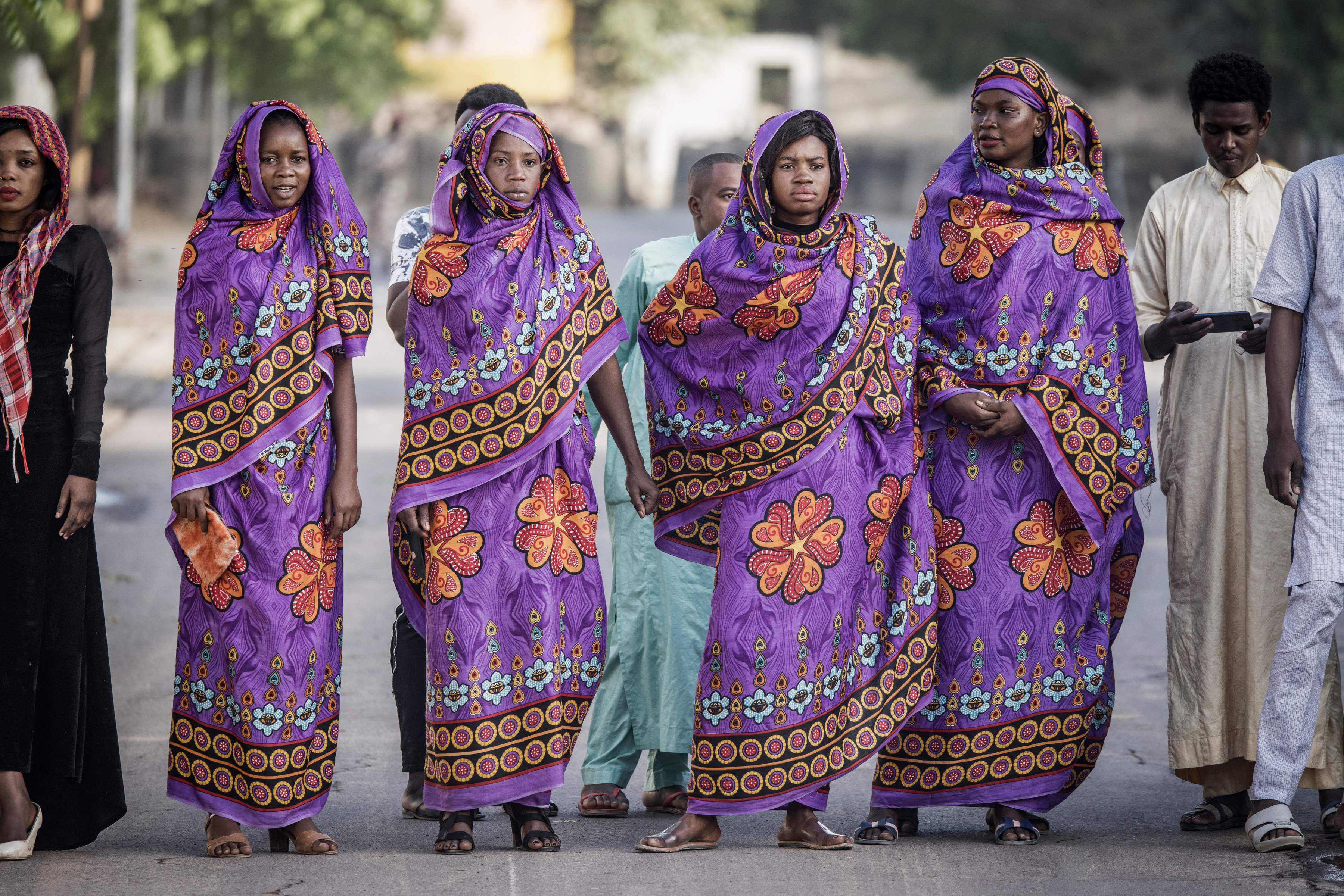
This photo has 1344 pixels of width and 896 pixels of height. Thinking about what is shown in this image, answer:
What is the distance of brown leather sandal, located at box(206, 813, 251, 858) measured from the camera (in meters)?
4.84

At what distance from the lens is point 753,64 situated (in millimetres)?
56781

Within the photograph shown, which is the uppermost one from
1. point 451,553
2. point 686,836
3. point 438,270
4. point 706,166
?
point 706,166

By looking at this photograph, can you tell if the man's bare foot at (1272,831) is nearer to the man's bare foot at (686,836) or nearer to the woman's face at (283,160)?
the man's bare foot at (686,836)

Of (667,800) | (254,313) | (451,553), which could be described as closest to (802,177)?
(451,553)

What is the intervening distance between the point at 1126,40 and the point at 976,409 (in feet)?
103

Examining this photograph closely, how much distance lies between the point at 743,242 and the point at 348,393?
4.03ft

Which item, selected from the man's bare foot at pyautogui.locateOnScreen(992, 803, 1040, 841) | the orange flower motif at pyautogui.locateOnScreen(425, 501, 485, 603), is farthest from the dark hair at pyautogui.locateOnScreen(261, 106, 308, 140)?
the man's bare foot at pyautogui.locateOnScreen(992, 803, 1040, 841)

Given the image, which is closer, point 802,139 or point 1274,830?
point 1274,830

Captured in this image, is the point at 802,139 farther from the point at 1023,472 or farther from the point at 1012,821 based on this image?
the point at 1012,821

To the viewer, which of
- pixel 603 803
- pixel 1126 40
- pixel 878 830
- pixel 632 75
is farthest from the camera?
pixel 632 75

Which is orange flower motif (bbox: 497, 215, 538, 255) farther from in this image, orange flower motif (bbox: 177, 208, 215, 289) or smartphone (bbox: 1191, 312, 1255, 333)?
smartphone (bbox: 1191, 312, 1255, 333)

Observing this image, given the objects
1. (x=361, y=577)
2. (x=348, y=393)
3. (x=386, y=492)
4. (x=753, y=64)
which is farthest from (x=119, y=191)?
(x=753, y=64)

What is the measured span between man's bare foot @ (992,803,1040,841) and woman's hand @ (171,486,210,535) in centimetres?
242

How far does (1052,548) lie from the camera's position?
508cm
